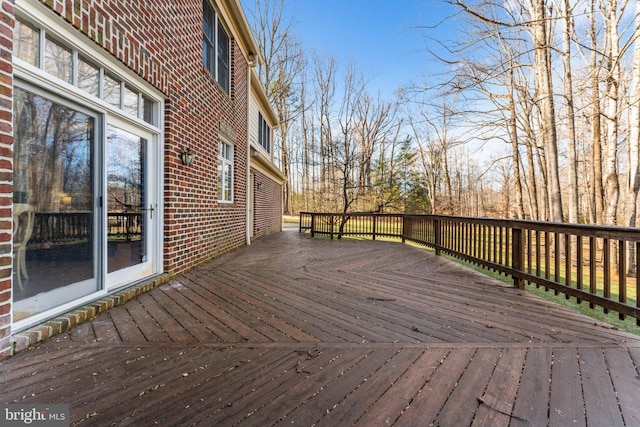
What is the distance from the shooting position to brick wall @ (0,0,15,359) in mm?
1688

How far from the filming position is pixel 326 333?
2.11 metres

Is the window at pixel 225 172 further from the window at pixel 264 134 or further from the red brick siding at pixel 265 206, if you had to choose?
the window at pixel 264 134

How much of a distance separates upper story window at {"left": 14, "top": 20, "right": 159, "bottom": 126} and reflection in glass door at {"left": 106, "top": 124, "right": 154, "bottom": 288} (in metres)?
0.31

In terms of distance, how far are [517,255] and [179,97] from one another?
16.0ft

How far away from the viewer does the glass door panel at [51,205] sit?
1.96 meters

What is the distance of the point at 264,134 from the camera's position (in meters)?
10.1

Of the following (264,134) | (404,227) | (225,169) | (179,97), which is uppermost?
(264,134)

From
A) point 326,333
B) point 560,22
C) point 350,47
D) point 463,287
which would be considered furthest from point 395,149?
point 326,333

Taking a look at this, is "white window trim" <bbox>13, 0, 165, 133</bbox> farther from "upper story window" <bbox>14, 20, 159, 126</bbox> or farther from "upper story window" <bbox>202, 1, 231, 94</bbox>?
"upper story window" <bbox>202, 1, 231, 94</bbox>

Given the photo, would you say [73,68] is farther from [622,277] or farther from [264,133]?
[264,133]

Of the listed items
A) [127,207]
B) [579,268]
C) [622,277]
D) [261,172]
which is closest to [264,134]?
[261,172]

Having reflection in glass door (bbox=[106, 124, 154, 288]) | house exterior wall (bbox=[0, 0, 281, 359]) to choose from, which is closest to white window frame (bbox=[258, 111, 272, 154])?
house exterior wall (bbox=[0, 0, 281, 359])

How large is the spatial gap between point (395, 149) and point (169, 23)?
706 inches

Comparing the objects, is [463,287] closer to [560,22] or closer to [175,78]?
[175,78]
